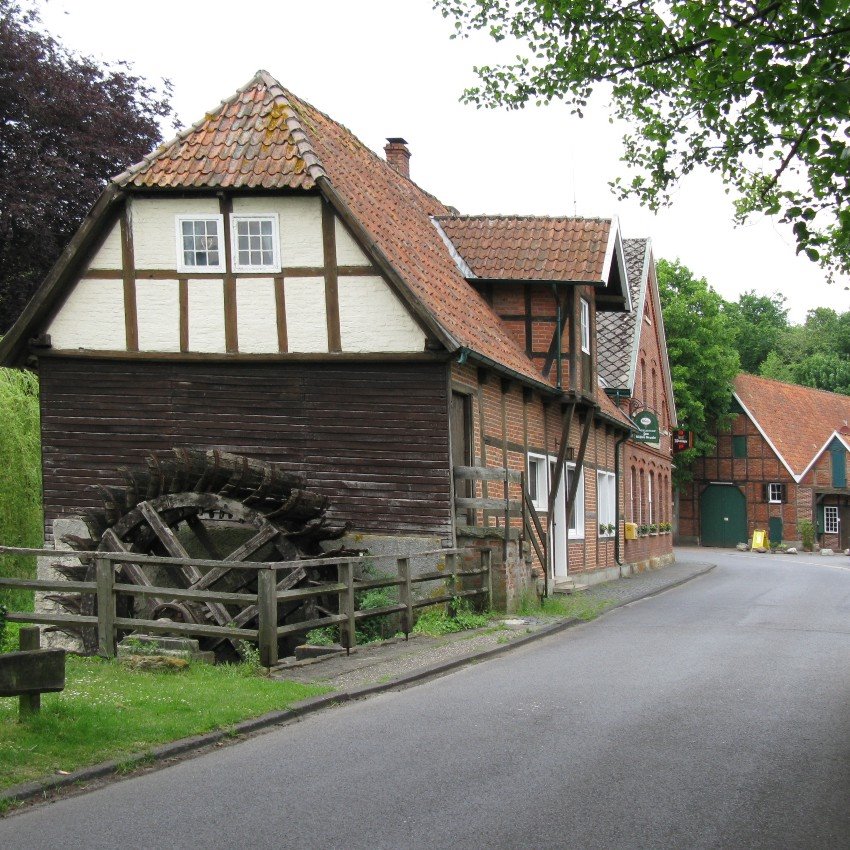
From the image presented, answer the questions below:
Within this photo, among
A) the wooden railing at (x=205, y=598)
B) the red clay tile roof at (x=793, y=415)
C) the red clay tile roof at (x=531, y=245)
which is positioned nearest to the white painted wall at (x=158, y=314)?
the wooden railing at (x=205, y=598)

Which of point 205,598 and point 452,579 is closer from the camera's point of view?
point 205,598

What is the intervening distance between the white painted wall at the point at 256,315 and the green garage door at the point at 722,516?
46208mm

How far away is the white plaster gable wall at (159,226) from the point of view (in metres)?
17.8

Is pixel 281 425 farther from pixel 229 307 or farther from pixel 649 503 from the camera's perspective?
pixel 649 503

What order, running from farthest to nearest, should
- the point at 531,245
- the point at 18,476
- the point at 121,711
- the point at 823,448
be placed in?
the point at 823,448 < the point at 18,476 < the point at 531,245 < the point at 121,711

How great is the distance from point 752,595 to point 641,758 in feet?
54.5

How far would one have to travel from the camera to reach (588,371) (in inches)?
945

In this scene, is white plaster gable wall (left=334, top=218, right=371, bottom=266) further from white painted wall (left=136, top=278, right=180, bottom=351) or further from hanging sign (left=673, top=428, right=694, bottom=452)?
hanging sign (left=673, top=428, right=694, bottom=452)

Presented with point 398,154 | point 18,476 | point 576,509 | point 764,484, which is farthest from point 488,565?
point 764,484

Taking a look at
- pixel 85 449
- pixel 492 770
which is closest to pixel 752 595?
pixel 85 449

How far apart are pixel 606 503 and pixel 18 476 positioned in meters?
14.1

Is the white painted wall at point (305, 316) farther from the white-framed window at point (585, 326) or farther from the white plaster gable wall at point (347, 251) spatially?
the white-framed window at point (585, 326)

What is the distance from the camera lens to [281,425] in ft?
58.4

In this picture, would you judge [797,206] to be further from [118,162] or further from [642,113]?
[118,162]
